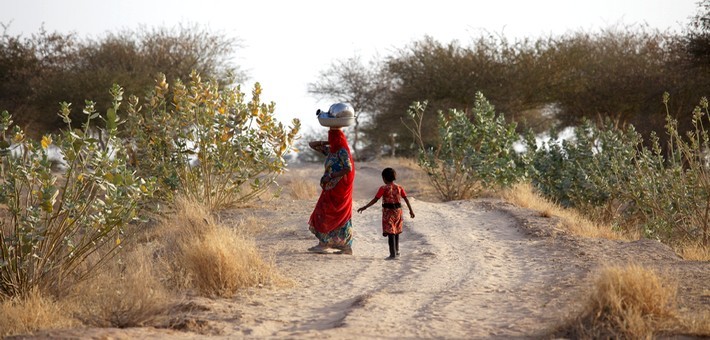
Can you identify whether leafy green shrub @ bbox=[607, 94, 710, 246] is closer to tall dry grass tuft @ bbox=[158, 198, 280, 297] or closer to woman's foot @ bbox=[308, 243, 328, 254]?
woman's foot @ bbox=[308, 243, 328, 254]

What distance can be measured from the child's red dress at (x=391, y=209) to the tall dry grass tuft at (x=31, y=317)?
11.4 ft

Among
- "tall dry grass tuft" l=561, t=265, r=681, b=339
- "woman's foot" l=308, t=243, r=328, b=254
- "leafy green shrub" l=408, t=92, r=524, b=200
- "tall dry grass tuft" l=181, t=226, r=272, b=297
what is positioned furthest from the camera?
"leafy green shrub" l=408, t=92, r=524, b=200

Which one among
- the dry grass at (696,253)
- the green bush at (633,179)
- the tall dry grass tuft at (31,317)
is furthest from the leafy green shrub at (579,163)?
the tall dry grass tuft at (31,317)

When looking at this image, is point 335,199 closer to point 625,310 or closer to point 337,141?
point 337,141

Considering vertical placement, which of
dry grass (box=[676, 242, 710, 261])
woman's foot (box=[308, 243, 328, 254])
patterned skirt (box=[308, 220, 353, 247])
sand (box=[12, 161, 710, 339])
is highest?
patterned skirt (box=[308, 220, 353, 247])

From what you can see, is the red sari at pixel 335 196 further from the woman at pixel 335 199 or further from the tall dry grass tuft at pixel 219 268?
the tall dry grass tuft at pixel 219 268

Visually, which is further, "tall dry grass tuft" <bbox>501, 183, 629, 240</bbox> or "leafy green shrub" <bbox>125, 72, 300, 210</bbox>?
"leafy green shrub" <bbox>125, 72, 300, 210</bbox>

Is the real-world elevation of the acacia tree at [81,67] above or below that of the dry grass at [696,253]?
above

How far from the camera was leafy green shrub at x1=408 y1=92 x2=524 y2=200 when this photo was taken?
619 inches

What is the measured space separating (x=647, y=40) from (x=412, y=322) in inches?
1118

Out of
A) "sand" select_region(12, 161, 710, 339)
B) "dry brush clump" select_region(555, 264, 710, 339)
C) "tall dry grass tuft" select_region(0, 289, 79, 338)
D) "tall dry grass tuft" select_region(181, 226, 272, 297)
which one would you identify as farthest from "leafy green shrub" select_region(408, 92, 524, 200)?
"dry brush clump" select_region(555, 264, 710, 339)

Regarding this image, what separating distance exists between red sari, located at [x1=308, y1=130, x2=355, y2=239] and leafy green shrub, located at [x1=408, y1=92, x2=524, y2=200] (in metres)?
6.38

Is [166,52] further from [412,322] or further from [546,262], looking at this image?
[412,322]

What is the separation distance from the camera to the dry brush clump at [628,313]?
5547mm
